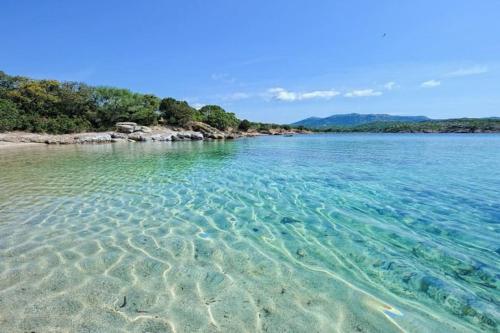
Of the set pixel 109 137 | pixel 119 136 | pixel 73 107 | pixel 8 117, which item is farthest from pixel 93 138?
pixel 73 107

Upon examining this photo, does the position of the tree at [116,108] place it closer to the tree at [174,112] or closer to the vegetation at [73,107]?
the vegetation at [73,107]

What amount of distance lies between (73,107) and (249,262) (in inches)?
2392

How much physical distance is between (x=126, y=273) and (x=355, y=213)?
5026 mm

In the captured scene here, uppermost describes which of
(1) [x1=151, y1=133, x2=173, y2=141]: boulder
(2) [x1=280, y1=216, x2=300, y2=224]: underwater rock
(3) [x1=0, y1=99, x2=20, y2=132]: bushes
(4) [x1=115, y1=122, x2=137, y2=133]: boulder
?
(3) [x1=0, y1=99, x2=20, y2=132]: bushes

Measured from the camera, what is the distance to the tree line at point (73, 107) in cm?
4362

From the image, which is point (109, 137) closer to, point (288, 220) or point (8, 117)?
point (8, 117)

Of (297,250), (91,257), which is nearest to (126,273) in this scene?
(91,257)

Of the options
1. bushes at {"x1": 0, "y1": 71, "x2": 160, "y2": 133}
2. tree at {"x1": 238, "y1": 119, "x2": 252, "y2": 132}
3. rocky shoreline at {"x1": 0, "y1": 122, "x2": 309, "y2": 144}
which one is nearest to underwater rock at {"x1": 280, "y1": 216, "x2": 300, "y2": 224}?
rocky shoreline at {"x1": 0, "y1": 122, "x2": 309, "y2": 144}

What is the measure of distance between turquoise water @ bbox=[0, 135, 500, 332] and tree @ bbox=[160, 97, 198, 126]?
55.4 metres

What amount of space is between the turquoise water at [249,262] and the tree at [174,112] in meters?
55.4

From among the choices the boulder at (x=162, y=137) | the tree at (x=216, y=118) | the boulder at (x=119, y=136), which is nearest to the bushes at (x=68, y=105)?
the boulder at (x=119, y=136)

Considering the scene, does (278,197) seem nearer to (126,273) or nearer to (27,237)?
(126,273)

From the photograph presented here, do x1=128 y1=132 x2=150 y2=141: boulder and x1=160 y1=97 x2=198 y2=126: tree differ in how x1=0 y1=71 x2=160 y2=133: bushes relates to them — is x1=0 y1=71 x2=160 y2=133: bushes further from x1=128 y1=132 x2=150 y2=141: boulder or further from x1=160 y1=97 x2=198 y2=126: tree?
x1=128 y1=132 x2=150 y2=141: boulder

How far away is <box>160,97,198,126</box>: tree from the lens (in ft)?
202
